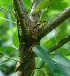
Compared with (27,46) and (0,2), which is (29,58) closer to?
(27,46)

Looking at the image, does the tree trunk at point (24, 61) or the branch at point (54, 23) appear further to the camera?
the tree trunk at point (24, 61)

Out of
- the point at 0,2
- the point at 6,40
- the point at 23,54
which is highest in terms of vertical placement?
the point at 6,40

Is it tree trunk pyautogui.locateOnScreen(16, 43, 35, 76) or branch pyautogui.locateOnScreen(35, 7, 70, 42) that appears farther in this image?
tree trunk pyautogui.locateOnScreen(16, 43, 35, 76)

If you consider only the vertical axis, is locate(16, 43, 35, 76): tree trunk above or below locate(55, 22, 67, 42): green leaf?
below

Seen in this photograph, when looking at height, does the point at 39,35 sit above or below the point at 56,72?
above

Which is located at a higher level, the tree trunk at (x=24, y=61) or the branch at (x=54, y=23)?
the branch at (x=54, y=23)

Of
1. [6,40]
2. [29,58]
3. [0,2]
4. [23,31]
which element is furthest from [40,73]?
[6,40]

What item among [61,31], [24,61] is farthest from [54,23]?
[24,61]

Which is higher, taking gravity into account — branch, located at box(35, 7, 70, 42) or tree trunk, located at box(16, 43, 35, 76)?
branch, located at box(35, 7, 70, 42)

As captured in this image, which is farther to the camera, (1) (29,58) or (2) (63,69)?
(1) (29,58)

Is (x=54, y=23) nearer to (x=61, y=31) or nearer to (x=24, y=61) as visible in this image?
(x=61, y=31)

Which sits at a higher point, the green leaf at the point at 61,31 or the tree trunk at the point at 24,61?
the green leaf at the point at 61,31
